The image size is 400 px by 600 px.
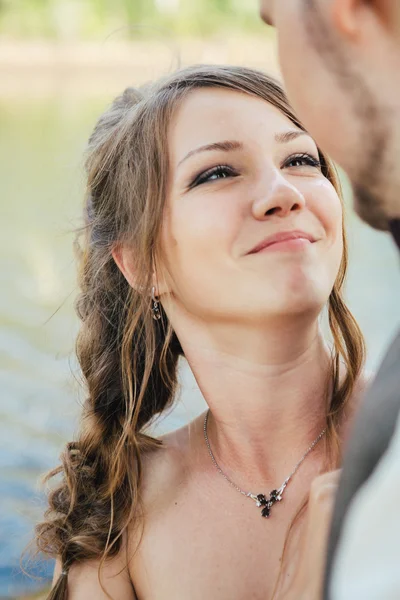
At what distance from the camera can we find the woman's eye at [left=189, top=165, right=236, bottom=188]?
1.87 meters

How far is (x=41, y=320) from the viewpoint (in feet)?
18.2

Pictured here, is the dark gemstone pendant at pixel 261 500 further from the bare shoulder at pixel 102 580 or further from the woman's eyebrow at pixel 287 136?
the woman's eyebrow at pixel 287 136

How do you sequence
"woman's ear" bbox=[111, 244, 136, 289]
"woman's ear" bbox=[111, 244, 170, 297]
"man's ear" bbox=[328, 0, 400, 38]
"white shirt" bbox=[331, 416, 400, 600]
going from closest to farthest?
1. "white shirt" bbox=[331, 416, 400, 600]
2. "man's ear" bbox=[328, 0, 400, 38]
3. "woman's ear" bbox=[111, 244, 170, 297]
4. "woman's ear" bbox=[111, 244, 136, 289]

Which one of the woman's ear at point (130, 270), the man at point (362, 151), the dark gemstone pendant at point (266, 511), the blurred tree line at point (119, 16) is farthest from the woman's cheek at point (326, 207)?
the blurred tree line at point (119, 16)

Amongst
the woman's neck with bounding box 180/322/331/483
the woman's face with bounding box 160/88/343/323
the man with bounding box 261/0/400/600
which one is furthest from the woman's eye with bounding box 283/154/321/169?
the man with bounding box 261/0/400/600

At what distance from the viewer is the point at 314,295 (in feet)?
5.58

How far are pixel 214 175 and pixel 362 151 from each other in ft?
3.31

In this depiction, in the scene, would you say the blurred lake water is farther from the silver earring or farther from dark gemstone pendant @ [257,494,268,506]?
dark gemstone pendant @ [257,494,268,506]

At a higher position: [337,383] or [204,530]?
[337,383]

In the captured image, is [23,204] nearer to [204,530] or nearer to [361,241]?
[361,241]

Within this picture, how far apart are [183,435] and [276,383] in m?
0.43

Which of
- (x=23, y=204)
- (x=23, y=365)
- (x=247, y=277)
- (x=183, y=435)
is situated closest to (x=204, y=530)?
(x=183, y=435)

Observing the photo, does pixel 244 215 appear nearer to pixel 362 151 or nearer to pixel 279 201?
pixel 279 201

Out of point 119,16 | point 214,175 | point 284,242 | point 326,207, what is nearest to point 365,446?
point 284,242
